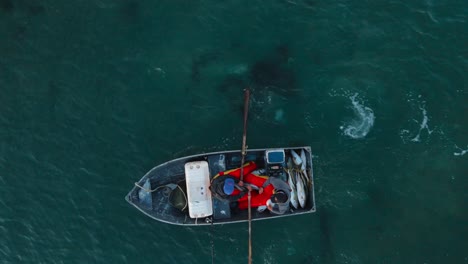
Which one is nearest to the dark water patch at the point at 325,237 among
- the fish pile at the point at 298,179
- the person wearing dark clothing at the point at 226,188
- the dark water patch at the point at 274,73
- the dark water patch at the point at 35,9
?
the fish pile at the point at 298,179

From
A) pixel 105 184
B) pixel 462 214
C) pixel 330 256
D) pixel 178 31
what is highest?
pixel 178 31

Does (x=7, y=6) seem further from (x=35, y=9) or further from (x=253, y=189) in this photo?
(x=253, y=189)

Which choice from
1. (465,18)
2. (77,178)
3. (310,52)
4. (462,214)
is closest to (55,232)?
(77,178)

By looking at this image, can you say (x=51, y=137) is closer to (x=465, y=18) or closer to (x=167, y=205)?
(x=167, y=205)

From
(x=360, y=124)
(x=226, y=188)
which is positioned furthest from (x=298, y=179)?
(x=360, y=124)

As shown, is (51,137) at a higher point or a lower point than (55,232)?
higher

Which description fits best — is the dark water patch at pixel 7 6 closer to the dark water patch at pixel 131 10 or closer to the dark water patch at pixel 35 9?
the dark water patch at pixel 35 9

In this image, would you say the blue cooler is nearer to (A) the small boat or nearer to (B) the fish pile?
(A) the small boat
